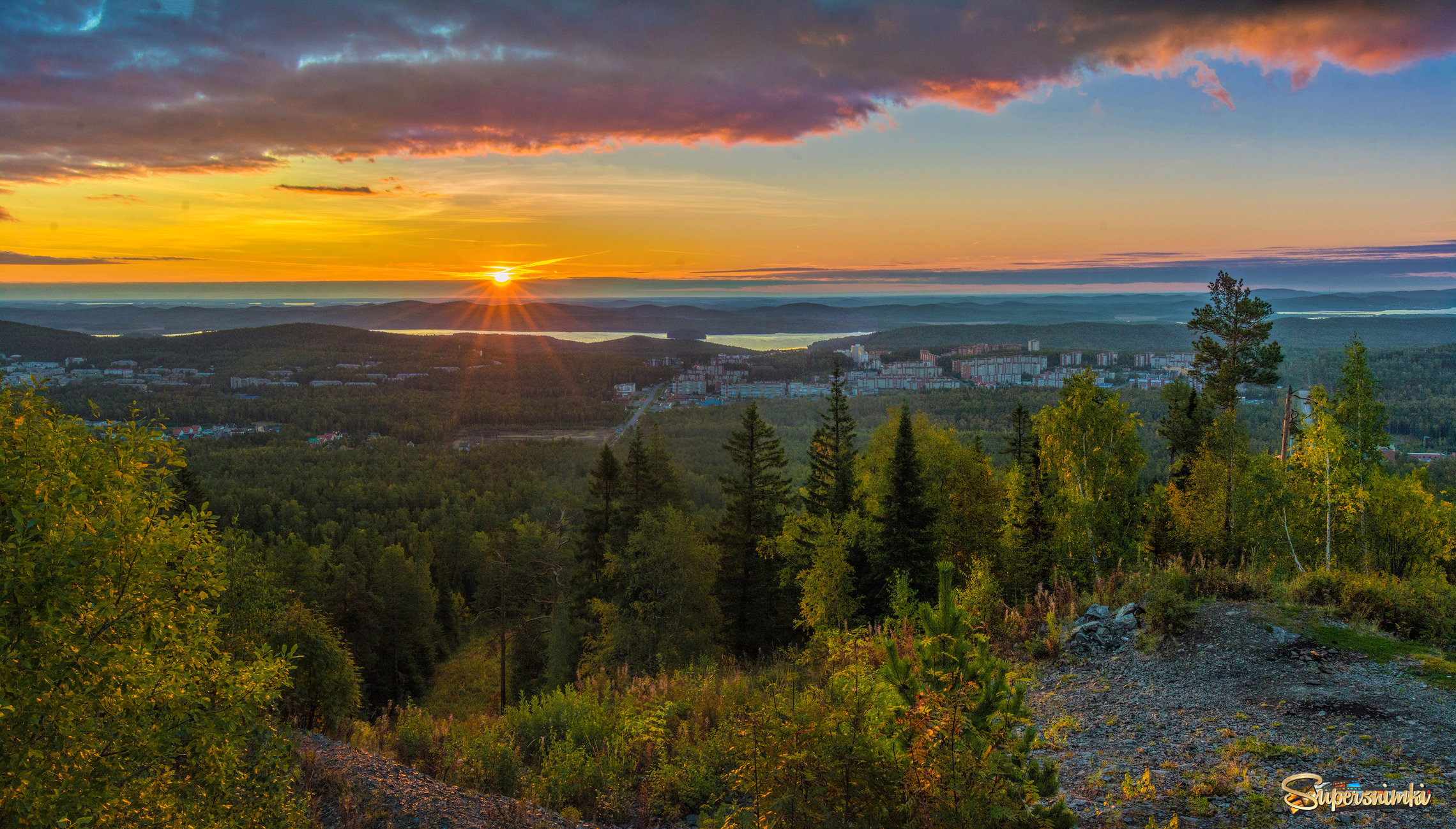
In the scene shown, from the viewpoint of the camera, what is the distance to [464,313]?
19475 centimetres

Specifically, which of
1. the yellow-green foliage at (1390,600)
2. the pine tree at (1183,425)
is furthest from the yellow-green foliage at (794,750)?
the pine tree at (1183,425)

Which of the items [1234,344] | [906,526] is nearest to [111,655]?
[906,526]

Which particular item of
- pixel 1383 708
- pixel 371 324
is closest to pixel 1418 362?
pixel 1383 708

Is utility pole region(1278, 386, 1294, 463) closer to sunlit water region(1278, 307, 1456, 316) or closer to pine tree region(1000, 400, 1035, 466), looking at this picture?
pine tree region(1000, 400, 1035, 466)

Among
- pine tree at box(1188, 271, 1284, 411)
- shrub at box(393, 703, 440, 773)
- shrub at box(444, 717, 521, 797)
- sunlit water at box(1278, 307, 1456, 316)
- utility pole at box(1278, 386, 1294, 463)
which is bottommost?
shrub at box(393, 703, 440, 773)

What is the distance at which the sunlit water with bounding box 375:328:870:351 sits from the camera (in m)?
146

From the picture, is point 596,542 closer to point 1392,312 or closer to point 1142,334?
point 1142,334

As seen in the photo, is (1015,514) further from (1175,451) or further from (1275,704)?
(1275,704)

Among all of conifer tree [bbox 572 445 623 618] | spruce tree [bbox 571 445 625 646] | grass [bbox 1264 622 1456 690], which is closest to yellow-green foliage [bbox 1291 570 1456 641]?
grass [bbox 1264 622 1456 690]

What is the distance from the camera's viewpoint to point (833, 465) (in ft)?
89.8

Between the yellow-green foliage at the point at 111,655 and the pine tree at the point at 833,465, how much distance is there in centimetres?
2183

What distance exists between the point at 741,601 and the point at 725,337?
145 m

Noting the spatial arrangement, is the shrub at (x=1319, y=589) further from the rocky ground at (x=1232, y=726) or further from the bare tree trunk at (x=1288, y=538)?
the bare tree trunk at (x=1288, y=538)

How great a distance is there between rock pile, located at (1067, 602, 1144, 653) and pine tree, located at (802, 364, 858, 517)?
1513cm
